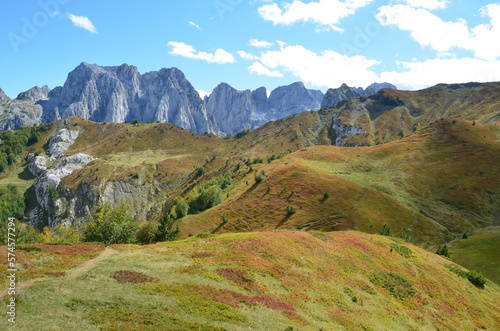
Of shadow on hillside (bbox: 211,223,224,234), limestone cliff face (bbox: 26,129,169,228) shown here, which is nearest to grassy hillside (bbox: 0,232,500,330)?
shadow on hillside (bbox: 211,223,224,234)

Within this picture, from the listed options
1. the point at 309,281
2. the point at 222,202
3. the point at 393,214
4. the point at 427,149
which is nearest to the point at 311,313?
the point at 309,281

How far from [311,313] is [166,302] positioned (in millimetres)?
14310

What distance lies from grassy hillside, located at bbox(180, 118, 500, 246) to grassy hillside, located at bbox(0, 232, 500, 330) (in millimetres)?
38052

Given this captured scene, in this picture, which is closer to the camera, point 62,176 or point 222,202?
point 222,202

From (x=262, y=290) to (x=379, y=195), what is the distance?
87448mm

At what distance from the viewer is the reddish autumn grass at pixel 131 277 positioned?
95.6ft

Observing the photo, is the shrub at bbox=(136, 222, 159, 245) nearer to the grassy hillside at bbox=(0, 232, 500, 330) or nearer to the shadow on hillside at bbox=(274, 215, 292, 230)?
the grassy hillside at bbox=(0, 232, 500, 330)

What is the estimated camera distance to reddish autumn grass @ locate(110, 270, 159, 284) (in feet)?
95.6

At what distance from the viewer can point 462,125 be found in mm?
171250

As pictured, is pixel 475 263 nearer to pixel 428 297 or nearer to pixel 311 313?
pixel 428 297

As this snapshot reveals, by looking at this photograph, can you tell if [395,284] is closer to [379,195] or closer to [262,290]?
[262,290]

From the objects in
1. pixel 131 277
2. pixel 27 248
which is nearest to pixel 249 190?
pixel 27 248

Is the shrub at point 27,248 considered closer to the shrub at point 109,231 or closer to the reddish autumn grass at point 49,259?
the reddish autumn grass at point 49,259

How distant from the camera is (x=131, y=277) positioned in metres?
30.0
